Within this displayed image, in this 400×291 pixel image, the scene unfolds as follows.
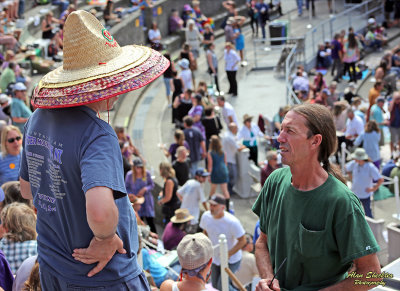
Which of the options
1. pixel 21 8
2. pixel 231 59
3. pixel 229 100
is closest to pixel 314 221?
pixel 231 59

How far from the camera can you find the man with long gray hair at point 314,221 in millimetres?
2871

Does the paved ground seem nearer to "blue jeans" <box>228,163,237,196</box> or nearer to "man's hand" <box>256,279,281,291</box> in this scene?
"blue jeans" <box>228,163,237,196</box>

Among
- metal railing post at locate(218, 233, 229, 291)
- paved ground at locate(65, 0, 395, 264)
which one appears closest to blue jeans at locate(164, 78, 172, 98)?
paved ground at locate(65, 0, 395, 264)

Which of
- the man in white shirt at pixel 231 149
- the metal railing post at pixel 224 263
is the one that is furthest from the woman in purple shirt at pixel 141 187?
the metal railing post at pixel 224 263

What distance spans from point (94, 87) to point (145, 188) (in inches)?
283

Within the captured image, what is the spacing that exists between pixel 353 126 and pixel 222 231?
6046 mm

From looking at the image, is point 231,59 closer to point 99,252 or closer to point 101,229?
point 99,252

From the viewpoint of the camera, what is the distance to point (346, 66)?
2016 centimetres

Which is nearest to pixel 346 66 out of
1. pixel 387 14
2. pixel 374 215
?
pixel 387 14

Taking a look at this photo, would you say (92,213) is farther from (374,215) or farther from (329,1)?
(329,1)

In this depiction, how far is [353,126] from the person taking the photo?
1323 centimetres

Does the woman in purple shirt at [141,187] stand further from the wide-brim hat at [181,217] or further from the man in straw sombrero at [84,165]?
the man in straw sombrero at [84,165]

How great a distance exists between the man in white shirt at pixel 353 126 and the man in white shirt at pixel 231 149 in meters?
2.24

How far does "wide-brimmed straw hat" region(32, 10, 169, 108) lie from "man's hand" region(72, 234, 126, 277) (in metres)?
0.61
